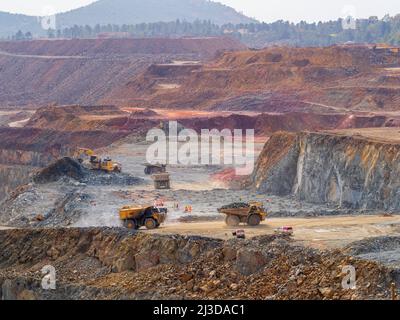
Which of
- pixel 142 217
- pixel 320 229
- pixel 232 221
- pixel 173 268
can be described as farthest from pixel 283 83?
pixel 173 268

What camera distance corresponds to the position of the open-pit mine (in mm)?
27516

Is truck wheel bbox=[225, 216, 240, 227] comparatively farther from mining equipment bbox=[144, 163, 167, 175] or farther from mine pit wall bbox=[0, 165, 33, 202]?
mine pit wall bbox=[0, 165, 33, 202]

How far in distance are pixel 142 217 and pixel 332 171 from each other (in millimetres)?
12283

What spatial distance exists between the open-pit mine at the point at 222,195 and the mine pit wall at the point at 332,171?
0.08 metres

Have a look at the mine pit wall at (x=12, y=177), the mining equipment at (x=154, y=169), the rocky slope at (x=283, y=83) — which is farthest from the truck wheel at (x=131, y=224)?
the rocky slope at (x=283, y=83)

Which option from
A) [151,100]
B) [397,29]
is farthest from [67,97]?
[397,29]

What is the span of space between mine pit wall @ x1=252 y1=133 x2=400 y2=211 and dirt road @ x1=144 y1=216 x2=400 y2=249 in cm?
356

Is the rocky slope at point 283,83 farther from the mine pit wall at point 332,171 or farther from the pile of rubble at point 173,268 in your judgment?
the pile of rubble at point 173,268

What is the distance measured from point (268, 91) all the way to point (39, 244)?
75.5 metres

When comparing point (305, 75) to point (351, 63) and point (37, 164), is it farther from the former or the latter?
point (37, 164)

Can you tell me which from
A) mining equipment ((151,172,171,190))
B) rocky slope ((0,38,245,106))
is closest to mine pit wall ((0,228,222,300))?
mining equipment ((151,172,171,190))

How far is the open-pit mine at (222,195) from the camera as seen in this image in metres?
27.5

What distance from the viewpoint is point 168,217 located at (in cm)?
4238
